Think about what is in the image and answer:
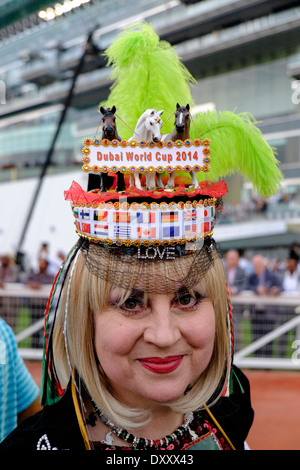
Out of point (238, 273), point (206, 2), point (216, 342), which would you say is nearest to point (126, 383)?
point (216, 342)

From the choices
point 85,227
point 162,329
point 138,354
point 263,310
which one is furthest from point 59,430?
point 263,310

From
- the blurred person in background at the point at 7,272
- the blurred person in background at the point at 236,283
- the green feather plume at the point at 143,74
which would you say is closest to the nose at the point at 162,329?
the green feather plume at the point at 143,74

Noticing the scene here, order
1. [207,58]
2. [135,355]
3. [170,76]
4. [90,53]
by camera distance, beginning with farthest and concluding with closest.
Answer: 1. [207,58]
2. [90,53]
3. [170,76]
4. [135,355]

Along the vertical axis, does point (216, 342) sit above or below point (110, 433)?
above

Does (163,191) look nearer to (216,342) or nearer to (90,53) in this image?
(216,342)

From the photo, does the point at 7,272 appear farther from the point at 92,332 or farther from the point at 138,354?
the point at 138,354

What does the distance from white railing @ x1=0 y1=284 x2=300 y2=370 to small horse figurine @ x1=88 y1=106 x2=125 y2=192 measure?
3713 millimetres

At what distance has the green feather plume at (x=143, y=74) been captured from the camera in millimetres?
1369

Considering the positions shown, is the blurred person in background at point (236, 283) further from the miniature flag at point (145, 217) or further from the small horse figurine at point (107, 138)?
the miniature flag at point (145, 217)

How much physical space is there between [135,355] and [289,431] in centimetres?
313

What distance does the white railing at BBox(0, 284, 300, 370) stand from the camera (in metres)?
4.91

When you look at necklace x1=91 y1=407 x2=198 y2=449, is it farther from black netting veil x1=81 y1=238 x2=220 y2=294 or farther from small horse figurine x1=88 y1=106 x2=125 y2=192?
small horse figurine x1=88 y1=106 x2=125 y2=192

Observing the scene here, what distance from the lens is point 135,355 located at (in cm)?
115

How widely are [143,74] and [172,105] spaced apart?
0.13m
